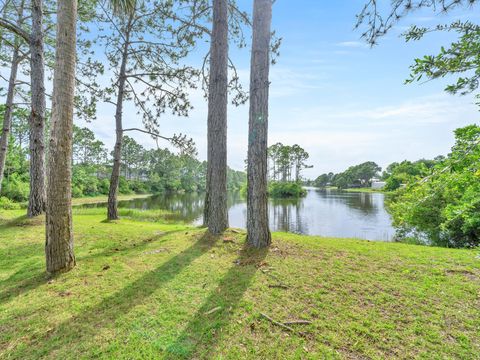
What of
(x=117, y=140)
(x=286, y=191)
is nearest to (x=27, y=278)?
(x=117, y=140)

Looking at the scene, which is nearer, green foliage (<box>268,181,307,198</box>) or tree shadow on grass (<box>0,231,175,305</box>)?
tree shadow on grass (<box>0,231,175,305</box>)

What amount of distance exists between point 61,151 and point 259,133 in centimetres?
293

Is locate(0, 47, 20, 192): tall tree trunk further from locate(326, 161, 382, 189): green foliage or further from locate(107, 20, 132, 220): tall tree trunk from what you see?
locate(326, 161, 382, 189): green foliage

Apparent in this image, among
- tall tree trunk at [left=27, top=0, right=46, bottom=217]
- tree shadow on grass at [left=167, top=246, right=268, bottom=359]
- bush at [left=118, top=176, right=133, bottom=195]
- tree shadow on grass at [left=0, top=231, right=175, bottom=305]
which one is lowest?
tree shadow on grass at [left=167, top=246, right=268, bottom=359]

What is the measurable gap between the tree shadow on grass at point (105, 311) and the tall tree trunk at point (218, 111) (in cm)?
174

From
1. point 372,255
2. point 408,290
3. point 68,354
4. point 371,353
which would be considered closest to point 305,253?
point 372,255

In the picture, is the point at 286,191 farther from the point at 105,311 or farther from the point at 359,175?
the point at 359,175

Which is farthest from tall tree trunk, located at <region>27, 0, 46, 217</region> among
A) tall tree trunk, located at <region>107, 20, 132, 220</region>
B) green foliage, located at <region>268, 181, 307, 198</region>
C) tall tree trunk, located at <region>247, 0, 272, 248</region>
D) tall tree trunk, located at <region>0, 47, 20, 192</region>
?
green foliage, located at <region>268, 181, 307, 198</region>

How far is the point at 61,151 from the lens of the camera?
9.76 feet

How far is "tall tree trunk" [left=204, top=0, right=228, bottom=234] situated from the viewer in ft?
16.0

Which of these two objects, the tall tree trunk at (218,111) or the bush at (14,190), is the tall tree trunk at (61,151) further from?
the bush at (14,190)

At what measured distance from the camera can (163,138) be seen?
25.9ft

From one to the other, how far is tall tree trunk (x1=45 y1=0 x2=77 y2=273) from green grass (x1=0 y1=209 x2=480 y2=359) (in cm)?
36

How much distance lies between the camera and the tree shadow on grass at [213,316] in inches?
69.2
